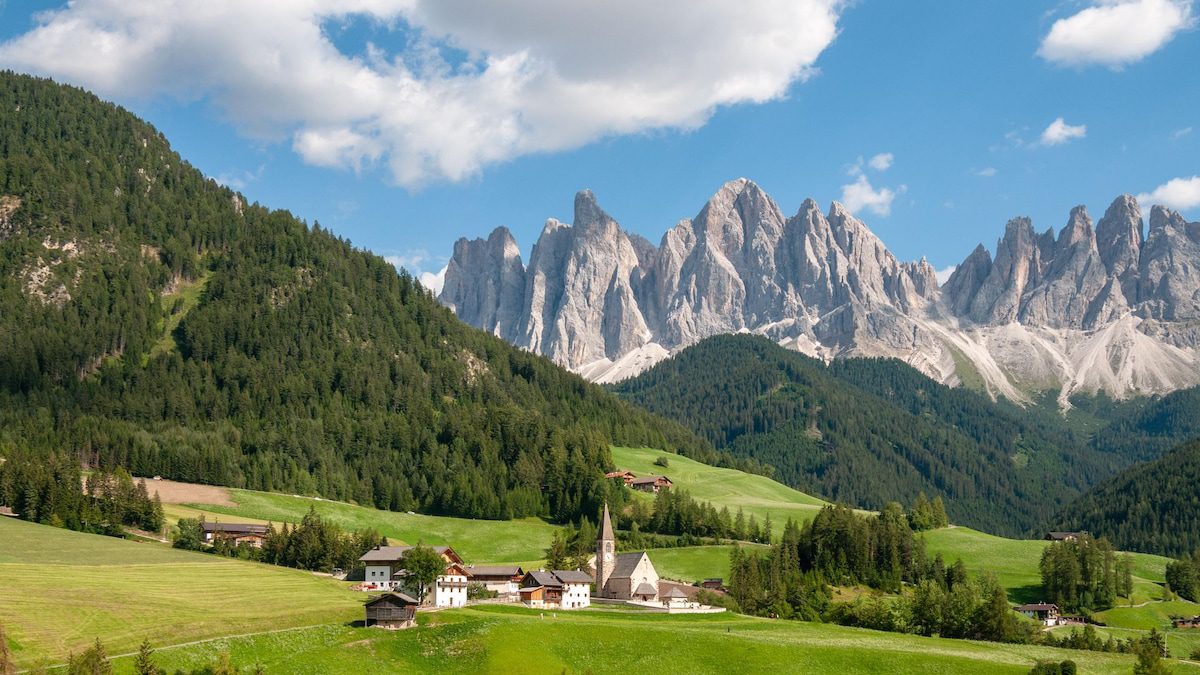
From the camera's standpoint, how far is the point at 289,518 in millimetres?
158000

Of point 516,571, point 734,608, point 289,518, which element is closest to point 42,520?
point 289,518

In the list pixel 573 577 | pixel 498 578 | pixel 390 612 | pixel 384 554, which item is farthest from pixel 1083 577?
pixel 390 612

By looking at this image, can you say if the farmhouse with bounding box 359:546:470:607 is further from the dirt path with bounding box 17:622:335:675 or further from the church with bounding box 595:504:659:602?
the dirt path with bounding box 17:622:335:675

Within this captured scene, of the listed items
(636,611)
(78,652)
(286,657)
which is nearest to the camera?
(78,652)

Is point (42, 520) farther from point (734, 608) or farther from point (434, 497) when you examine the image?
point (734, 608)

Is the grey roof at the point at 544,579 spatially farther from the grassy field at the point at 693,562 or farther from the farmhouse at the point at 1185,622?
the farmhouse at the point at 1185,622

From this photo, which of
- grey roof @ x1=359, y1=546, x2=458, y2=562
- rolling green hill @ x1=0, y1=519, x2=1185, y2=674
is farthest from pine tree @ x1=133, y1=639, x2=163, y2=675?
grey roof @ x1=359, y1=546, x2=458, y2=562

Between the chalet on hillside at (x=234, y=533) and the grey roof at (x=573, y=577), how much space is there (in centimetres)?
3667

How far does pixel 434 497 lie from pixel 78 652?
111026 mm

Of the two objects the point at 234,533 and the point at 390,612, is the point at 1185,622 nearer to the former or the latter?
the point at 390,612

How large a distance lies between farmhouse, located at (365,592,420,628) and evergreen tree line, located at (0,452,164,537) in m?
52.6

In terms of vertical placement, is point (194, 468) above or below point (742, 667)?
above

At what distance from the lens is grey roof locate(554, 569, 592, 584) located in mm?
123625

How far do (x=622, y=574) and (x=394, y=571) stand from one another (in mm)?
26538
